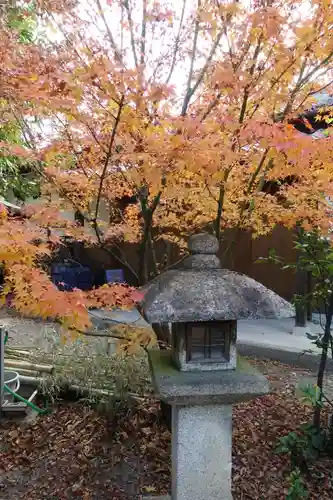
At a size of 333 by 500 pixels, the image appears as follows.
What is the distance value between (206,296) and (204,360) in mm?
528

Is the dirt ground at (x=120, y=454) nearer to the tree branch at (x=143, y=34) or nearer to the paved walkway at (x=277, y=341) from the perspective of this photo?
the paved walkway at (x=277, y=341)

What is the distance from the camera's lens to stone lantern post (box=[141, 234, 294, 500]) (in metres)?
2.38

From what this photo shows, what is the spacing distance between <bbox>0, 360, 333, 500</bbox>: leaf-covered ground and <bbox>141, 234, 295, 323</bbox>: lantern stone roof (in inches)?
79.6

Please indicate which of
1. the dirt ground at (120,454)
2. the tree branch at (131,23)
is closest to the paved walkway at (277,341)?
the dirt ground at (120,454)

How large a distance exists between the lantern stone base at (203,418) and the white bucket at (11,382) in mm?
2838

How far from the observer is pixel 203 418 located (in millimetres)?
2834

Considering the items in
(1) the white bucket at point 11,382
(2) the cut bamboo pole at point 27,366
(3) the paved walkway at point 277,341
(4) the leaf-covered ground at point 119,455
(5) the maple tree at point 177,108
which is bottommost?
(4) the leaf-covered ground at point 119,455

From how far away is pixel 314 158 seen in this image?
360 cm

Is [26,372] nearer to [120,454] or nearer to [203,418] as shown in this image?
[120,454]

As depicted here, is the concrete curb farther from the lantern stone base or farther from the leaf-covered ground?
the lantern stone base

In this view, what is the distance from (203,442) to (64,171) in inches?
116

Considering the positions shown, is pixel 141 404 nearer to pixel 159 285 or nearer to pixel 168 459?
pixel 168 459

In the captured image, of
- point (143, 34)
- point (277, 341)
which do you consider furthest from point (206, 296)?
point (277, 341)

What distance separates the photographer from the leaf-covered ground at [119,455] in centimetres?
350
